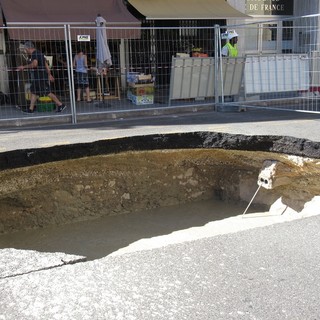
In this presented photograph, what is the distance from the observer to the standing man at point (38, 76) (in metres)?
9.60

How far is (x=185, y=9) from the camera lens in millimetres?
12789

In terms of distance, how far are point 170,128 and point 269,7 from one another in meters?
9.16

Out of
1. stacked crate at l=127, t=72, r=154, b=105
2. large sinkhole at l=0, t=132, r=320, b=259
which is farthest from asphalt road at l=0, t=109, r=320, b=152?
stacked crate at l=127, t=72, r=154, b=105

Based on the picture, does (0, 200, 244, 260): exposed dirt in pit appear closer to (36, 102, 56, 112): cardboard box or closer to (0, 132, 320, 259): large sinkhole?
(0, 132, 320, 259): large sinkhole

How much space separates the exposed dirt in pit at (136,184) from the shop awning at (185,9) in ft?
19.2

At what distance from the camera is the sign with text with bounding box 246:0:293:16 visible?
14.5 meters

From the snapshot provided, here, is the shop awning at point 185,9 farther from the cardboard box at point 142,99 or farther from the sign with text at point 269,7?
the cardboard box at point 142,99

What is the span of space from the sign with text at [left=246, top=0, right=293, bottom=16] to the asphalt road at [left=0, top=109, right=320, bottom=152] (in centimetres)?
623

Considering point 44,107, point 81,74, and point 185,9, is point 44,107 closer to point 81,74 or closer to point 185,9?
point 81,74

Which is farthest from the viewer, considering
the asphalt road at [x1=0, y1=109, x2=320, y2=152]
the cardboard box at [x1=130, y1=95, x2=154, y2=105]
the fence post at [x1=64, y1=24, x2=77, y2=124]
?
the cardboard box at [x1=130, y1=95, x2=154, y2=105]

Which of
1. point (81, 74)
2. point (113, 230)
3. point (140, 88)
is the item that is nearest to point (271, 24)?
point (140, 88)

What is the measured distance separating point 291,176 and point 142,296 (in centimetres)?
426

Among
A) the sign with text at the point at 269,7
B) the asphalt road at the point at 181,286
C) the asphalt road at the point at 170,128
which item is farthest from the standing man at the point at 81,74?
the asphalt road at the point at 181,286

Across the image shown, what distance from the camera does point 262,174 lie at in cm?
687
